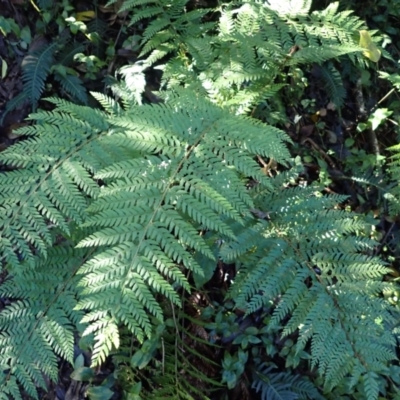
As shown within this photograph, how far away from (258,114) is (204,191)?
1.25m

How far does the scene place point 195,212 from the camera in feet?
6.23

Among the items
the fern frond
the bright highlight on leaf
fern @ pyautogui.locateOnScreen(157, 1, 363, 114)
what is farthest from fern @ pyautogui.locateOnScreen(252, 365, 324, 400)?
the fern frond

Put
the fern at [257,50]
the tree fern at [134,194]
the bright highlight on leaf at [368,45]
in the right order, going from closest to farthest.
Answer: the tree fern at [134,194]
the fern at [257,50]
the bright highlight on leaf at [368,45]

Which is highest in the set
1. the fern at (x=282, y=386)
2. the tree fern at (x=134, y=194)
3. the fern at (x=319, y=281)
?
the tree fern at (x=134, y=194)

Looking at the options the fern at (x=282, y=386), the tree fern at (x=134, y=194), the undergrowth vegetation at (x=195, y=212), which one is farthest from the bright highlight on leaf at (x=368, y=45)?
the fern at (x=282, y=386)

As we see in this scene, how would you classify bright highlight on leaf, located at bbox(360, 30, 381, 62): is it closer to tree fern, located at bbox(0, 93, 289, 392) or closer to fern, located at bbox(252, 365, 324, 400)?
tree fern, located at bbox(0, 93, 289, 392)

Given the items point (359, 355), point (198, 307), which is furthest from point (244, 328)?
point (359, 355)

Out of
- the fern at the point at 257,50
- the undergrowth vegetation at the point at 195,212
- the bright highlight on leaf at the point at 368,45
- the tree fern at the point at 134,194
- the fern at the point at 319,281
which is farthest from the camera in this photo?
the bright highlight on leaf at the point at 368,45

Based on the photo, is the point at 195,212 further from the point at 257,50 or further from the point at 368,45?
the point at 368,45

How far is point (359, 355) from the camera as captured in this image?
2064 mm

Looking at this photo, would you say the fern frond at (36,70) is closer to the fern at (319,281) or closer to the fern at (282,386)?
the fern at (319,281)

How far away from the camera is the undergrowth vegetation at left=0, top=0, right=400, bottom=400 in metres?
1.94

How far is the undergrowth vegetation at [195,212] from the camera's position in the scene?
1.94 metres

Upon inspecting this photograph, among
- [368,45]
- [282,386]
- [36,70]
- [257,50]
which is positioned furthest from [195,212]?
[36,70]
